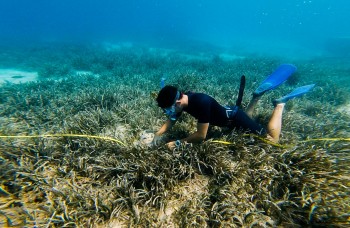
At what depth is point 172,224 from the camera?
2900mm

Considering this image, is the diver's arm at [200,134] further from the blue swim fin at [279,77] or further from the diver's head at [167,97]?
the blue swim fin at [279,77]

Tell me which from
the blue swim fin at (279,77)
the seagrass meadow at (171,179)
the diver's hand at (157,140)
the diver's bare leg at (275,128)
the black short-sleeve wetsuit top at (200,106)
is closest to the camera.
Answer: the seagrass meadow at (171,179)

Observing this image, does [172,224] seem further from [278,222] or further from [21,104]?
[21,104]

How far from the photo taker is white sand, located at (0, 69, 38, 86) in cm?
1227

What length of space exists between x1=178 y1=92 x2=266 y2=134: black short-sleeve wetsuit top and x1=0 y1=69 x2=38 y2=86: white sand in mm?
12869

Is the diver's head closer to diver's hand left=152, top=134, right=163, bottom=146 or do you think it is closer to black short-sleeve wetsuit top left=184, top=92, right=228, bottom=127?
black short-sleeve wetsuit top left=184, top=92, right=228, bottom=127

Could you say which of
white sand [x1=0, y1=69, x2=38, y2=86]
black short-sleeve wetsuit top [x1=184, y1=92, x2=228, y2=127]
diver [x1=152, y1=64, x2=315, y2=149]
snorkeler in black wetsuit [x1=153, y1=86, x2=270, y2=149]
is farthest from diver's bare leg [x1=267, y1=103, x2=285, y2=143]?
white sand [x1=0, y1=69, x2=38, y2=86]

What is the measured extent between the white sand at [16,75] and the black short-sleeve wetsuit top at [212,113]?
12869 mm

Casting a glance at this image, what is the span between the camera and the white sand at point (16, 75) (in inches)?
483

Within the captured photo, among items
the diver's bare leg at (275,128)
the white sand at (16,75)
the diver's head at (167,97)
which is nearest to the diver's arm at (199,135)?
the diver's head at (167,97)

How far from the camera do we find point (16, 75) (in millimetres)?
13203

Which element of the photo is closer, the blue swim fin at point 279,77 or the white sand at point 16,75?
the blue swim fin at point 279,77

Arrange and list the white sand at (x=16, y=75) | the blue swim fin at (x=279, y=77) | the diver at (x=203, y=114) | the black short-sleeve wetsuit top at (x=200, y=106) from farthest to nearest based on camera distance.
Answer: the white sand at (x=16, y=75) → the blue swim fin at (x=279, y=77) → the black short-sleeve wetsuit top at (x=200, y=106) → the diver at (x=203, y=114)

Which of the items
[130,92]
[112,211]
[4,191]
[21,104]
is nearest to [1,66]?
[21,104]
